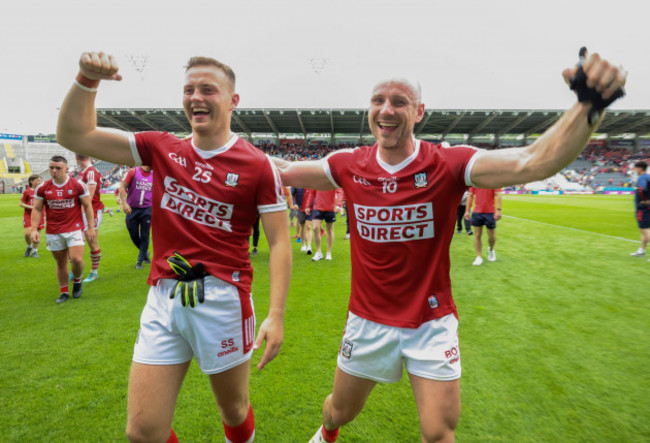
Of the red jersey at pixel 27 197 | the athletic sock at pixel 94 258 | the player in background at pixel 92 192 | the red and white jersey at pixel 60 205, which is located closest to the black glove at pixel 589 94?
the red and white jersey at pixel 60 205

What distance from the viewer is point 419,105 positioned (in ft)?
7.80

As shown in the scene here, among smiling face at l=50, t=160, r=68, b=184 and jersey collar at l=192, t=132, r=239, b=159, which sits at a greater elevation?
jersey collar at l=192, t=132, r=239, b=159

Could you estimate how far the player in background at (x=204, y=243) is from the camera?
78.8 inches

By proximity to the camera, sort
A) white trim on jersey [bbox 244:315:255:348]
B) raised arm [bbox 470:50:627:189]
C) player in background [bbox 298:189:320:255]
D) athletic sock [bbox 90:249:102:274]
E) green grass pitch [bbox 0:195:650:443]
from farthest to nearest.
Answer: player in background [bbox 298:189:320:255] < athletic sock [bbox 90:249:102:274] < green grass pitch [bbox 0:195:650:443] < white trim on jersey [bbox 244:315:255:348] < raised arm [bbox 470:50:627:189]

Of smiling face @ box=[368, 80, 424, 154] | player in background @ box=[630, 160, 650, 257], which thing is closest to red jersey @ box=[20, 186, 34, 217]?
smiling face @ box=[368, 80, 424, 154]

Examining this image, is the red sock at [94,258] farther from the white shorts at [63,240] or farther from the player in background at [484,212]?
the player in background at [484,212]

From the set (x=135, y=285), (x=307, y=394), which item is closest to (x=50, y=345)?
(x=135, y=285)

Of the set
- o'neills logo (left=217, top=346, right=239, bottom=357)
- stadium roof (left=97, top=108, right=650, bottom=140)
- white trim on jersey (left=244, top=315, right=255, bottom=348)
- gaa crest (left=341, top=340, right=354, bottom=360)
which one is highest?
stadium roof (left=97, top=108, right=650, bottom=140)

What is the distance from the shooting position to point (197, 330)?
2025 millimetres

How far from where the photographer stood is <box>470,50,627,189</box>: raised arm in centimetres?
135

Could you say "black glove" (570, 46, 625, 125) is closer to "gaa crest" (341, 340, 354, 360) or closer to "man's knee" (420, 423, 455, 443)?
"man's knee" (420, 423, 455, 443)

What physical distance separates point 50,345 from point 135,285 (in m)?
2.49

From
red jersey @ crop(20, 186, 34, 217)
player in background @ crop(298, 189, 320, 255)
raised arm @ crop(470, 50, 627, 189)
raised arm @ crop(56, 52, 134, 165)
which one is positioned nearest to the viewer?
raised arm @ crop(470, 50, 627, 189)

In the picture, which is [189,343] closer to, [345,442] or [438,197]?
[345,442]
